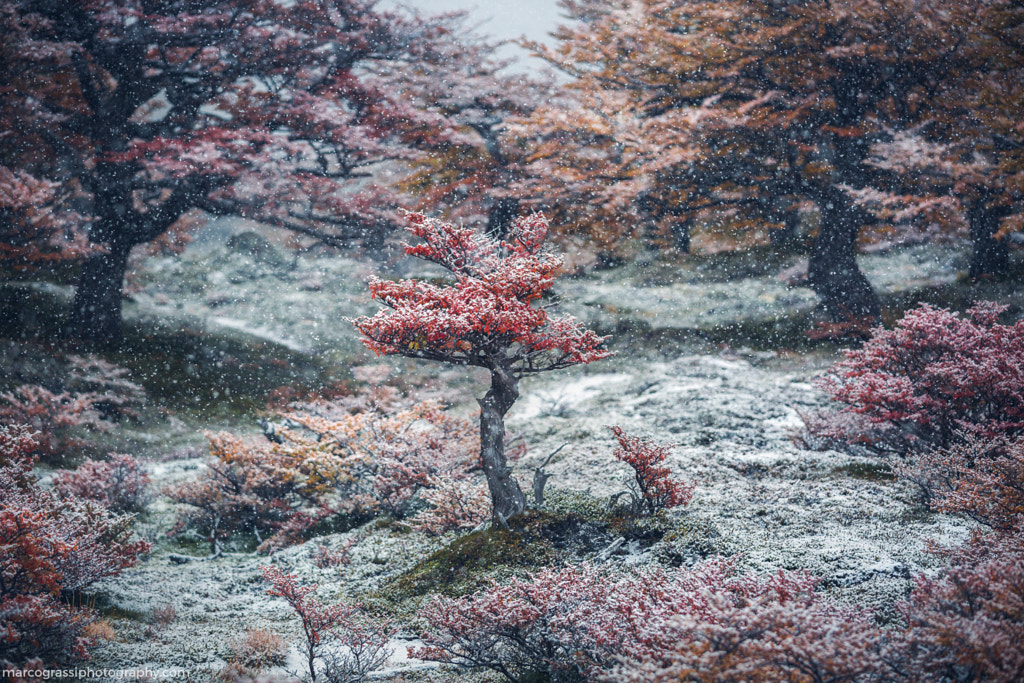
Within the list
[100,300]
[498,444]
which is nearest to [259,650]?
[498,444]

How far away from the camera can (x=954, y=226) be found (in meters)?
8.03

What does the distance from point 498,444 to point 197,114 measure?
8.40 metres

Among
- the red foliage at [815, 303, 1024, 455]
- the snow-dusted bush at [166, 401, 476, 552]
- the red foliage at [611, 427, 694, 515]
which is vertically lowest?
the snow-dusted bush at [166, 401, 476, 552]

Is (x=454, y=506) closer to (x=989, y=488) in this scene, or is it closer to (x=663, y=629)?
(x=663, y=629)

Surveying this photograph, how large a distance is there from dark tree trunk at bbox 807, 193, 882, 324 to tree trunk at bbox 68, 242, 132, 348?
11456mm

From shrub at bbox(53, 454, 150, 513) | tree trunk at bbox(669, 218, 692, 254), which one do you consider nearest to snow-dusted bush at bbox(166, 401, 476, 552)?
shrub at bbox(53, 454, 150, 513)

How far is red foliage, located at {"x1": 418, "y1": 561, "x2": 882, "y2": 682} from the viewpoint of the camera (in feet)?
6.11

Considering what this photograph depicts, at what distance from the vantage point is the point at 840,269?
858 cm

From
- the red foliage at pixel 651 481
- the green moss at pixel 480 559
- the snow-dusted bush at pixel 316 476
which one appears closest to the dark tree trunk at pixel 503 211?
the snow-dusted bush at pixel 316 476

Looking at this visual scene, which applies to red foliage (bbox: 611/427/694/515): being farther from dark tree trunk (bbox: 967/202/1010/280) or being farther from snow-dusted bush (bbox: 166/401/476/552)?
dark tree trunk (bbox: 967/202/1010/280)

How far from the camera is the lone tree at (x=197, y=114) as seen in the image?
8211 mm

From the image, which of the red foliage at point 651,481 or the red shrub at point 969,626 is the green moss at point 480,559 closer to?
the red foliage at point 651,481

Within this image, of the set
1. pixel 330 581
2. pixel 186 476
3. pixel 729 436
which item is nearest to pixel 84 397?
pixel 186 476

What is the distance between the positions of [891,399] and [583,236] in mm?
5593
